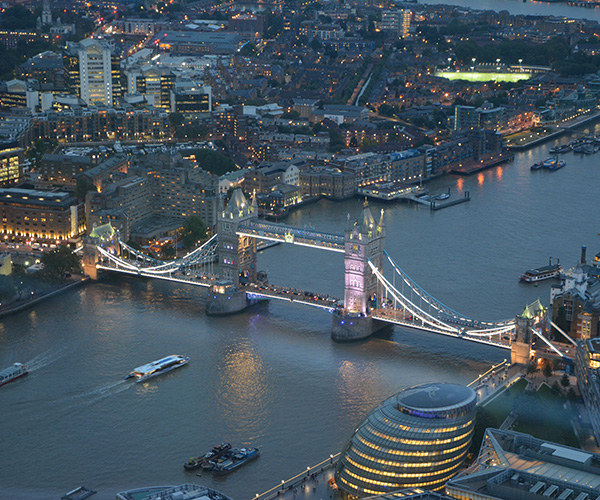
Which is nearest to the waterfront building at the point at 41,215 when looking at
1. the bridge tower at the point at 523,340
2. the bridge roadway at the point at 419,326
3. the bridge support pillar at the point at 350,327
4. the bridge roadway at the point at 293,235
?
the bridge roadway at the point at 293,235

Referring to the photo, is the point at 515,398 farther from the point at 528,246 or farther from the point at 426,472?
the point at 528,246

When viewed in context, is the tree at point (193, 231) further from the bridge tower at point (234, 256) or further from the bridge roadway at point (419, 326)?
the bridge roadway at point (419, 326)

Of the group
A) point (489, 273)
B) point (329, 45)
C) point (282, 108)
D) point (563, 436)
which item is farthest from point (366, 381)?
point (329, 45)

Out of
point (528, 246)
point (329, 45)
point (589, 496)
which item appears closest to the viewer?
point (589, 496)

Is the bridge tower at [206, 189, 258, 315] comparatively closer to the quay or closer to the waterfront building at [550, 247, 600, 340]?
the waterfront building at [550, 247, 600, 340]

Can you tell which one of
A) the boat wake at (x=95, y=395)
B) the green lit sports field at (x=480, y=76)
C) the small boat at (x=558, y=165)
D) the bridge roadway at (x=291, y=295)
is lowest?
the boat wake at (x=95, y=395)
